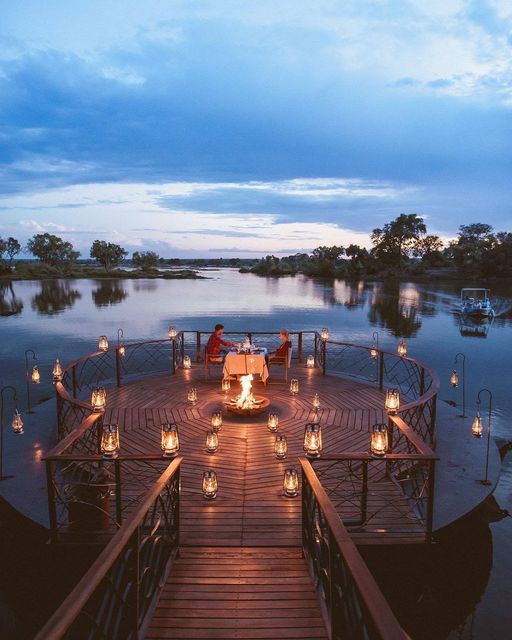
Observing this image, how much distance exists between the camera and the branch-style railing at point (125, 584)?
7.09 ft

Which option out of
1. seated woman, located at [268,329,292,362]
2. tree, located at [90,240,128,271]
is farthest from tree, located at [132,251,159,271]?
seated woman, located at [268,329,292,362]

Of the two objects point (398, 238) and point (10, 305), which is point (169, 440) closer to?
point (10, 305)

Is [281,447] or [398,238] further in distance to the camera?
[398,238]

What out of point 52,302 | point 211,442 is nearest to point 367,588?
point 211,442

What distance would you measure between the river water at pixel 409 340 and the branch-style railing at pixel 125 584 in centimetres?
288

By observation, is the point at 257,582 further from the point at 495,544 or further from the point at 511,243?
the point at 511,243

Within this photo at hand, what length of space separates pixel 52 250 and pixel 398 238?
8521 centimetres

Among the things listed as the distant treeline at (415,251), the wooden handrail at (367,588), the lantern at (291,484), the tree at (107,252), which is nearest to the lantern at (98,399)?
the lantern at (291,484)

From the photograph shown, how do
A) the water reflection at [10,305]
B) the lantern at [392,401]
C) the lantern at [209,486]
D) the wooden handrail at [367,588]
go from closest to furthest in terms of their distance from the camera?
1. the wooden handrail at [367,588]
2. the lantern at [209,486]
3. the lantern at [392,401]
4. the water reflection at [10,305]

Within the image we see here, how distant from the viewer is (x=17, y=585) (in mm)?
6648

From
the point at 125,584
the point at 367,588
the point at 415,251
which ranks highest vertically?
the point at 415,251

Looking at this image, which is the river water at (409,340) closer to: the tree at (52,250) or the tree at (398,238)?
the tree at (398,238)

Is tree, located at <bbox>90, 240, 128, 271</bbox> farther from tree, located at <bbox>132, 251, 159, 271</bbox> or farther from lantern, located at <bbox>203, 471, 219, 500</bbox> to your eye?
lantern, located at <bbox>203, 471, 219, 500</bbox>

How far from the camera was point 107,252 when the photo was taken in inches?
5423
